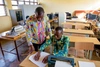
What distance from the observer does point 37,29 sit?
148 cm

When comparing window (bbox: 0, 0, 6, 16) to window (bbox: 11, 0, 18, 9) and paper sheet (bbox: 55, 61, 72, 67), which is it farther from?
paper sheet (bbox: 55, 61, 72, 67)

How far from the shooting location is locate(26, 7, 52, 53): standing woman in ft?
4.51

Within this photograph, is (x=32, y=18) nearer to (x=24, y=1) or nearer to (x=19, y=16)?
(x=19, y=16)

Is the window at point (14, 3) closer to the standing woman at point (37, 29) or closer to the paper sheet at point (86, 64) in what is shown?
the standing woman at point (37, 29)

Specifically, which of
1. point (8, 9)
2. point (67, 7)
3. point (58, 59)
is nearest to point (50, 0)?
point (67, 7)

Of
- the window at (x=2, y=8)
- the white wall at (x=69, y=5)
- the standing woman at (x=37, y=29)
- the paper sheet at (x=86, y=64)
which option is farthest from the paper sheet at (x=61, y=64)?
the white wall at (x=69, y=5)

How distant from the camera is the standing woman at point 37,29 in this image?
1376 mm

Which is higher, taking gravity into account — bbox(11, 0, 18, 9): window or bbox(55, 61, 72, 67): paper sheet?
bbox(11, 0, 18, 9): window

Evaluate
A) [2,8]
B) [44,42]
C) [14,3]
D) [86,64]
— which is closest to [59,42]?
[44,42]

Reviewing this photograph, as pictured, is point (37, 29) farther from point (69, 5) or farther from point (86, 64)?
point (69, 5)

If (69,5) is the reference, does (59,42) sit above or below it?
below

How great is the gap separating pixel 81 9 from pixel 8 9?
16.0 feet

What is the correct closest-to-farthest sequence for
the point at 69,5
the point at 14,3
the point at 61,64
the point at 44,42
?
the point at 61,64 → the point at 44,42 → the point at 14,3 → the point at 69,5

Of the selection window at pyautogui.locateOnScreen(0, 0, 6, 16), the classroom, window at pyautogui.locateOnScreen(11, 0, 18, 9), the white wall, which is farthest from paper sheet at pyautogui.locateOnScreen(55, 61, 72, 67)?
the white wall
